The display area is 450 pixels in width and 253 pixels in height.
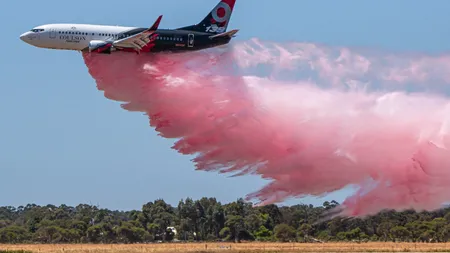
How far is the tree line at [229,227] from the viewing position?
272ft

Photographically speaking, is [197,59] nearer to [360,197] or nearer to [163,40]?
[163,40]

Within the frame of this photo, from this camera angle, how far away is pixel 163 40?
48.8 meters

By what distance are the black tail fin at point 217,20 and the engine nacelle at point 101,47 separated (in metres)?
5.12

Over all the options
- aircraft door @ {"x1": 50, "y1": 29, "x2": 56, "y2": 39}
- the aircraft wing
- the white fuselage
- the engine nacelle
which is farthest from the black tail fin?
aircraft door @ {"x1": 50, "y1": 29, "x2": 56, "y2": 39}

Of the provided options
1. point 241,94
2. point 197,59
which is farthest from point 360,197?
point 197,59

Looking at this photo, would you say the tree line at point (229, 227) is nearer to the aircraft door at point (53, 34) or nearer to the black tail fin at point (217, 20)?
the black tail fin at point (217, 20)

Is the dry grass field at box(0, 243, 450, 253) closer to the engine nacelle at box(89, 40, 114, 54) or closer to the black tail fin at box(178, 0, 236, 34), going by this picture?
the engine nacelle at box(89, 40, 114, 54)

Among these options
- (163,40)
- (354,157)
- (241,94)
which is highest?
(163,40)

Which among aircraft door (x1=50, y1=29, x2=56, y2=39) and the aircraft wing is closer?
the aircraft wing

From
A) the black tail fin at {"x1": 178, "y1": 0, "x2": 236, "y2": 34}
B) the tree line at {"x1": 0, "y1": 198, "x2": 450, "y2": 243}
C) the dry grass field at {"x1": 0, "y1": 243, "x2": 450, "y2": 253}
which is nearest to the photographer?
the black tail fin at {"x1": 178, "y1": 0, "x2": 236, "y2": 34}

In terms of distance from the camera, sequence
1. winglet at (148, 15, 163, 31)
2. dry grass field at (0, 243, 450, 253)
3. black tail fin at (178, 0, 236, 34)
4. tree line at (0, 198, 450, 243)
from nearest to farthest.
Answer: winglet at (148, 15, 163, 31)
black tail fin at (178, 0, 236, 34)
dry grass field at (0, 243, 450, 253)
tree line at (0, 198, 450, 243)

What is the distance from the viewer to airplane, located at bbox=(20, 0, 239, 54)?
48.0 metres

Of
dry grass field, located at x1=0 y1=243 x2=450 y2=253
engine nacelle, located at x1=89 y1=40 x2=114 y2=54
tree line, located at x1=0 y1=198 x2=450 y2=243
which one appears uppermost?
engine nacelle, located at x1=89 y1=40 x2=114 y2=54

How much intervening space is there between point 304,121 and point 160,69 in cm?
884
